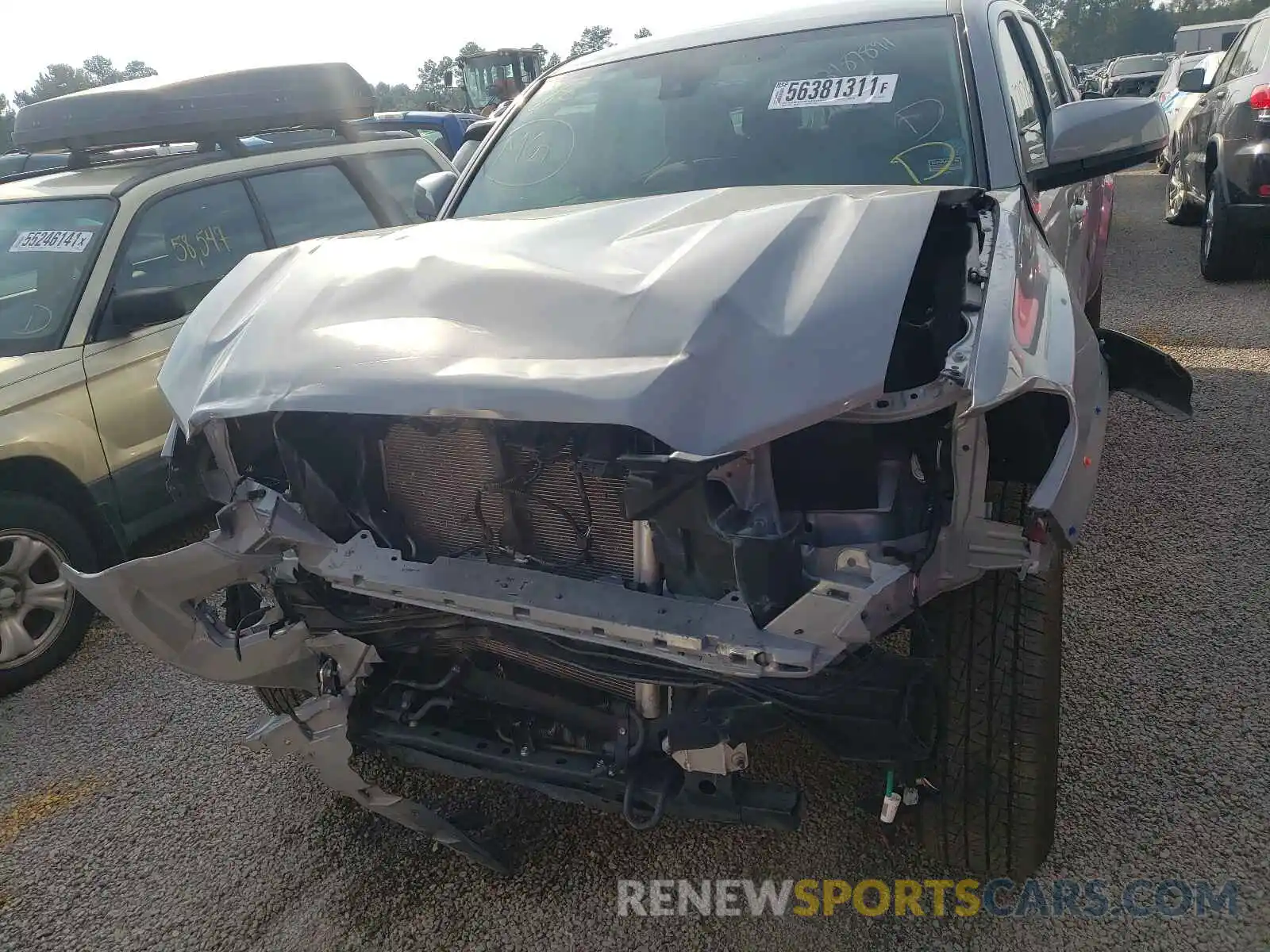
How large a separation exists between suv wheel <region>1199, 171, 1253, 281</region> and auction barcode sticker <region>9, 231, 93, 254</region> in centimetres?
691

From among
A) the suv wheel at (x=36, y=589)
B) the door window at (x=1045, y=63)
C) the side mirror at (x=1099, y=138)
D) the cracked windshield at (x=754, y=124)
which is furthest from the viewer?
the door window at (x=1045, y=63)

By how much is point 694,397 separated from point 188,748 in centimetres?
233

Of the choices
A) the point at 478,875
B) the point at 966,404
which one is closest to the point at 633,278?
the point at 966,404

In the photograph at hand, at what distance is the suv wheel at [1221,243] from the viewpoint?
6488 millimetres

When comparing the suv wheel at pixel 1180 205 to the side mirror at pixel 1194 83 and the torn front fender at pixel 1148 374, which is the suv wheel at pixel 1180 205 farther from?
the torn front fender at pixel 1148 374

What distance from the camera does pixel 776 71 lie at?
2.86 meters

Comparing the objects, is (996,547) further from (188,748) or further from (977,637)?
(188,748)

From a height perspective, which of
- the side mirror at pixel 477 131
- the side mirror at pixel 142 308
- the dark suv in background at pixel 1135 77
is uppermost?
the side mirror at pixel 477 131

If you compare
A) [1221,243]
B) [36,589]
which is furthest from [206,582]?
[1221,243]

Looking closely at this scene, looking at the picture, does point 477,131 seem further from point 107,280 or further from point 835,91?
point 835,91

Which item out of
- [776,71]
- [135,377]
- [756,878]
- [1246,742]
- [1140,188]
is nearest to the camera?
[756,878]

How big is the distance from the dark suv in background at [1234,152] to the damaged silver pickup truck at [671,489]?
4.62m

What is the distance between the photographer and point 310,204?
15.5 feet

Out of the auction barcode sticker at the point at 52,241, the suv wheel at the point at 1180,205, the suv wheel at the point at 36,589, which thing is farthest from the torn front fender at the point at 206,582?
the suv wheel at the point at 1180,205
